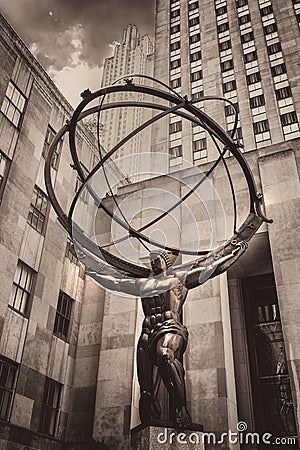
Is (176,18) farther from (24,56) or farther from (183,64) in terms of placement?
(24,56)

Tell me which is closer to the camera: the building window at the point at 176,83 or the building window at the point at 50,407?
the building window at the point at 50,407

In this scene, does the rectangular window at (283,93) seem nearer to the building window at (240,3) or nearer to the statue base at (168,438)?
the building window at (240,3)

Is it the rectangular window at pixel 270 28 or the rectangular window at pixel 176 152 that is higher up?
the rectangular window at pixel 270 28

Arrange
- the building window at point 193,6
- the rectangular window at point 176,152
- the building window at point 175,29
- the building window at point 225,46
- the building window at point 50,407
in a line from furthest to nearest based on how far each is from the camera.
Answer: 1. the building window at point 193,6
2. the building window at point 175,29
3. the building window at point 225,46
4. the rectangular window at point 176,152
5. the building window at point 50,407

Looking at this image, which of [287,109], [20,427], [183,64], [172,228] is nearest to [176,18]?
[183,64]

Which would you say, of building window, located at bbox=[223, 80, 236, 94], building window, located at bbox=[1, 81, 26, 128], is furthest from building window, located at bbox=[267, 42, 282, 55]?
building window, located at bbox=[1, 81, 26, 128]

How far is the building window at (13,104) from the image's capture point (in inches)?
634

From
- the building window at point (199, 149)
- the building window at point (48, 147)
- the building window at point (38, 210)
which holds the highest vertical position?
the building window at point (199, 149)

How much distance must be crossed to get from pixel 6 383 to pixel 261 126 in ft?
97.4

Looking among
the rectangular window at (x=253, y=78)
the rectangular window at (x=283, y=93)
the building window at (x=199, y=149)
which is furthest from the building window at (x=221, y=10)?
the building window at (x=199, y=149)

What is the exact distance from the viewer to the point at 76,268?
1783 centimetres

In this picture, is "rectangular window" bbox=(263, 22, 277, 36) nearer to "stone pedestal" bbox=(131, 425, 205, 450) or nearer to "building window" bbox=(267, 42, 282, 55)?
"building window" bbox=(267, 42, 282, 55)

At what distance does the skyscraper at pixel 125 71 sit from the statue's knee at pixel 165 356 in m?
70.3

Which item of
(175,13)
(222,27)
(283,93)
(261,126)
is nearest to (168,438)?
(261,126)
